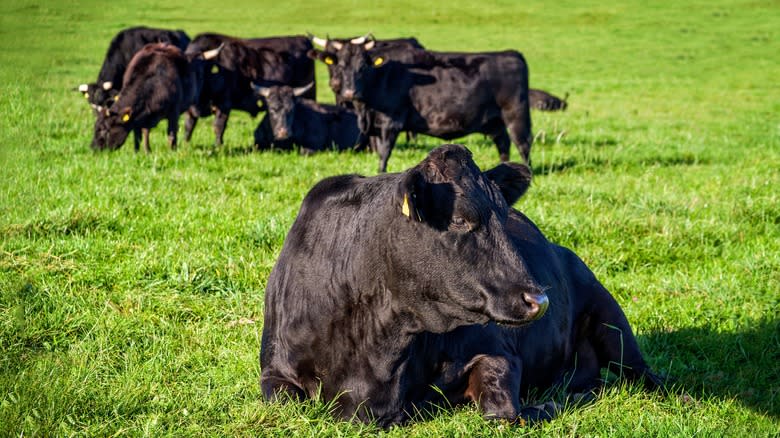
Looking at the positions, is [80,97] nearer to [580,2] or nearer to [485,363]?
[485,363]

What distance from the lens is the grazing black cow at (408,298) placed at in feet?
11.3

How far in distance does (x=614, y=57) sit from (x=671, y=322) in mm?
32175

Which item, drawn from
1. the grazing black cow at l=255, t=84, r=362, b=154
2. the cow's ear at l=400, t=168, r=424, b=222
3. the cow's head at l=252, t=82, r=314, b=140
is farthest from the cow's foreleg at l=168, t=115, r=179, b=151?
the cow's ear at l=400, t=168, r=424, b=222

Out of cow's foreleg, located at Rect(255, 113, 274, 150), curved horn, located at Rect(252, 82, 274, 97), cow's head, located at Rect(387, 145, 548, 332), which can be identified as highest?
cow's head, located at Rect(387, 145, 548, 332)

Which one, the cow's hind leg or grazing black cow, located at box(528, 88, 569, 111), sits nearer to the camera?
the cow's hind leg

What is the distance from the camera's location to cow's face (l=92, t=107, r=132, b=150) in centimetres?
1290

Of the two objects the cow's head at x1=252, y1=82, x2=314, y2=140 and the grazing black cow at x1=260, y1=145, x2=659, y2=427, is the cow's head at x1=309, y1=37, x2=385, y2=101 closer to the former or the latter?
the cow's head at x1=252, y1=82, x2=314, y2=140

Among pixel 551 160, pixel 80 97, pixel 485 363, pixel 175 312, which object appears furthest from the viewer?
pixel 80 97

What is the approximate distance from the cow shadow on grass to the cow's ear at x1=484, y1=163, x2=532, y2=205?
1.43m

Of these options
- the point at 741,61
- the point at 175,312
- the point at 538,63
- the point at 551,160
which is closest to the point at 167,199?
the point at 175,312

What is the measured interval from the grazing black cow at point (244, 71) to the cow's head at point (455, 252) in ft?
35.9

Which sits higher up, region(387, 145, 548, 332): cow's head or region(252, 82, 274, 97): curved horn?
region(387, 145, 548, 332): cow's head

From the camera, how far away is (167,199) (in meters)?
8.36

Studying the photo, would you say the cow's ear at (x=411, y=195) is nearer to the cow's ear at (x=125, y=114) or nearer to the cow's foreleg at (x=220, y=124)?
the cow's ear at (x=125, y=114)
